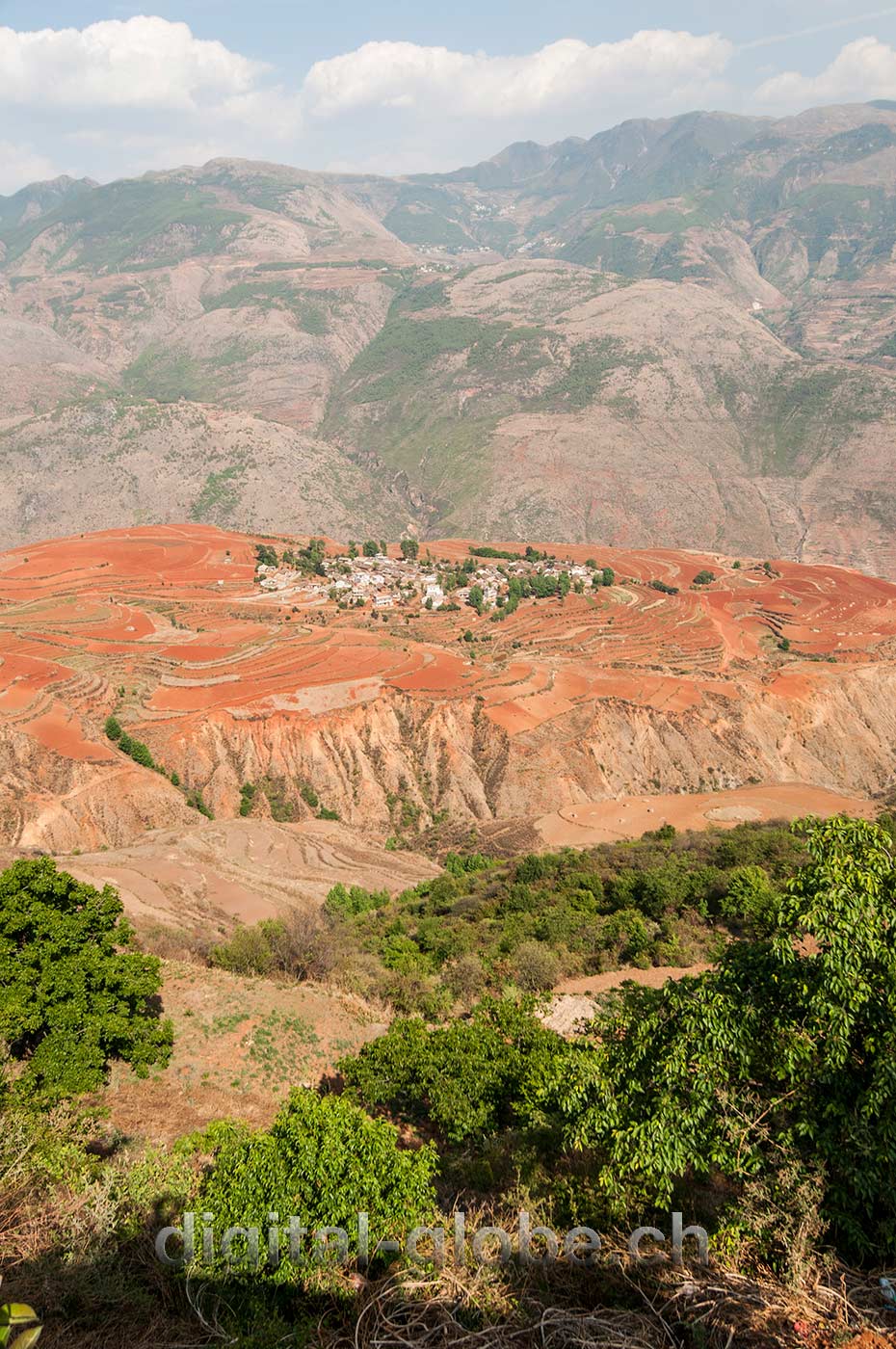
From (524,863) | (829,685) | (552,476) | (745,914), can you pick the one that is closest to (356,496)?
(552,476)

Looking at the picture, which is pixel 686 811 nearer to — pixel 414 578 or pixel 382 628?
pixel 382 628

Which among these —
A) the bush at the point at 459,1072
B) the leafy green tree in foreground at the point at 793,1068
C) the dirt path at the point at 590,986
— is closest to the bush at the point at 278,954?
the dirt path at the point at 590,986

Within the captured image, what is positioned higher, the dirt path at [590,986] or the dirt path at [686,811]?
the dirt path at [590,986]

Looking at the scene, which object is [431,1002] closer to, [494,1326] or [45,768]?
[494,1326]

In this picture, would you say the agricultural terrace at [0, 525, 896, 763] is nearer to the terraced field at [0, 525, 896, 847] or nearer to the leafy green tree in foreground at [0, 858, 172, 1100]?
the terraced field at [0, 525, 896, 847]

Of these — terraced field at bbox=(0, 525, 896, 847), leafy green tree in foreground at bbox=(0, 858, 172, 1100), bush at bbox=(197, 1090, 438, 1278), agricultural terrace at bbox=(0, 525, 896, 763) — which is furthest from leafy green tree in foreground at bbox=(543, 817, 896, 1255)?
agricultural terrace at bbox=(0, 525, 896, 763)

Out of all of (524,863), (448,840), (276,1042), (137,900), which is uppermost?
(276,1042)

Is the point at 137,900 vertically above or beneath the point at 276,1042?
beneath

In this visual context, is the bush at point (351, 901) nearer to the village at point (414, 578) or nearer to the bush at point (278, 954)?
the bush at point (278, 954)
